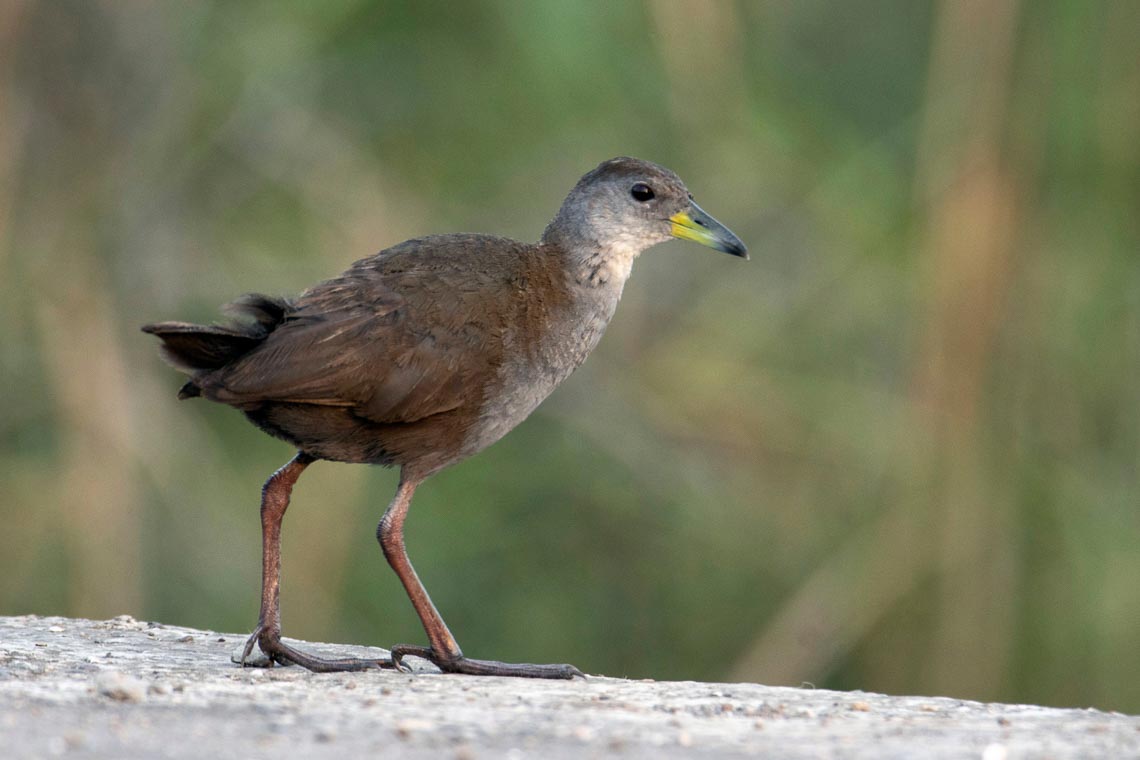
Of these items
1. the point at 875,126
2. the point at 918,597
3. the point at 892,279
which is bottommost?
the point at 918,597

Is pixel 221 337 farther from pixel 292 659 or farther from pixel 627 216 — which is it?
pixel 627 216

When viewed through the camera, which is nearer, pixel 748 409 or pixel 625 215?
pixel 625 215

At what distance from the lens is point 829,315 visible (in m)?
8.20

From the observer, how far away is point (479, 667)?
4.84 metres

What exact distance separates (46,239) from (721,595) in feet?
12.0

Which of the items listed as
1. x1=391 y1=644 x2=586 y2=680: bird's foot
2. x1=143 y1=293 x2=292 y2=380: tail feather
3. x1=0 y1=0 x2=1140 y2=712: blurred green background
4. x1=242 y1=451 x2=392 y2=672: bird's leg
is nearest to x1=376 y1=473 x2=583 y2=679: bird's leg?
x1=391 y1=644 x2=586 y2=680: bird's foot

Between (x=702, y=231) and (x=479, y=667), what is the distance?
1709mm

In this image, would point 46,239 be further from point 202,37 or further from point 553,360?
point 553,360

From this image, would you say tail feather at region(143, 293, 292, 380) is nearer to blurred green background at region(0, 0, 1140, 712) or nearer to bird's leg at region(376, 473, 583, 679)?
bird's leg at region(376, 473, 583, 679)

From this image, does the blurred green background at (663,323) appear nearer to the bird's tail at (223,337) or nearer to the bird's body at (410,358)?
the bird's body at (410,358)

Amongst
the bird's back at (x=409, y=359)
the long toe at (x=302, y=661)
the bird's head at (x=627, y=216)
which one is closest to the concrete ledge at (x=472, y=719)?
the long toe at (x=302, y=661)

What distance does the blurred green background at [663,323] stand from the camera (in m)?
7.01

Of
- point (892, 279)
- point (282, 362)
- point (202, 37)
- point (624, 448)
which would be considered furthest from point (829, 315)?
point (282, 362)

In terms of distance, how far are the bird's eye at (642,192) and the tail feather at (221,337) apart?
4.21ft
